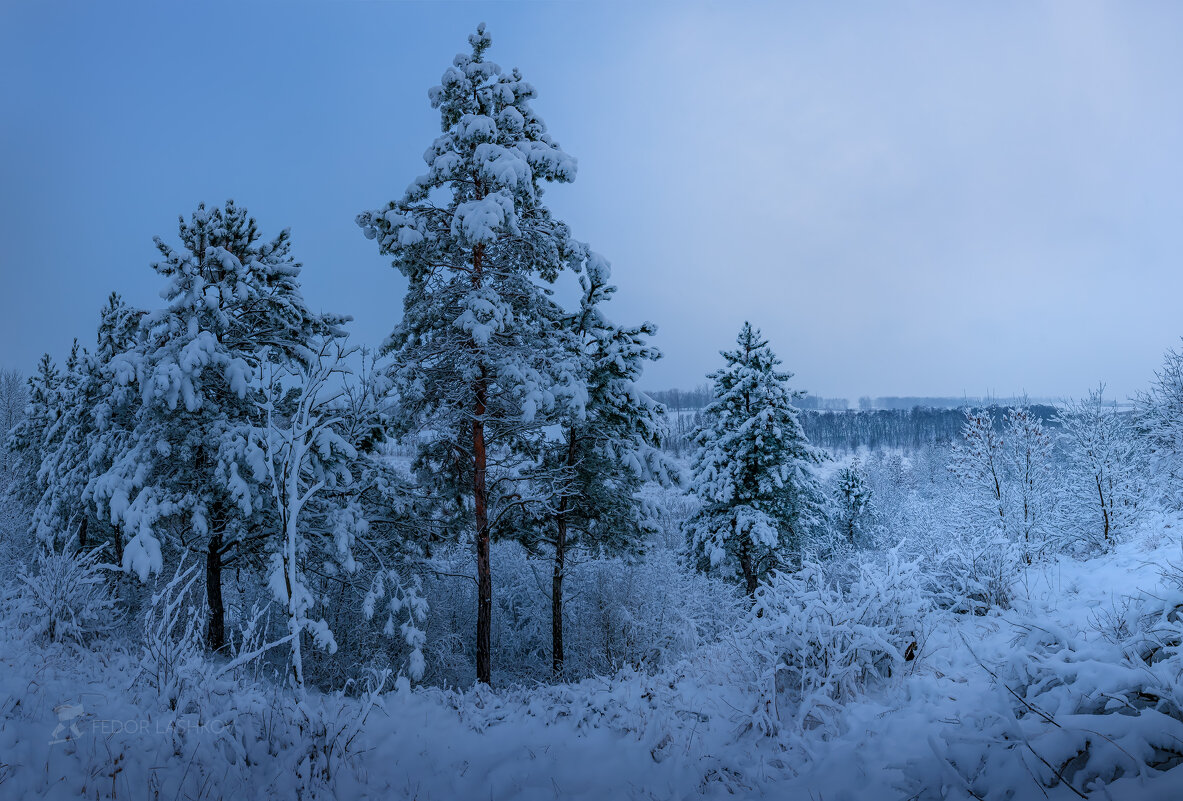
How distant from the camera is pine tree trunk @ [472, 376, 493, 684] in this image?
9523 millimetres

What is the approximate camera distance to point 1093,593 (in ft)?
17.8

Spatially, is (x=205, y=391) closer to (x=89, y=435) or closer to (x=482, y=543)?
(x=89, y=435)

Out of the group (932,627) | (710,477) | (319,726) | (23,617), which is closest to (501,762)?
(319,726)

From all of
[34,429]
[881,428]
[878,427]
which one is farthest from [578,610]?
[881,428]

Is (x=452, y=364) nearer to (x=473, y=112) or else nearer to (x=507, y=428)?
(x=507, y=428)

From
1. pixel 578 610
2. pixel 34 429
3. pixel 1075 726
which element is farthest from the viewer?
pixel 34 429

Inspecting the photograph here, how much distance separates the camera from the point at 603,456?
1210 cm

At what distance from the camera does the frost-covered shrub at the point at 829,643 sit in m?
4.34

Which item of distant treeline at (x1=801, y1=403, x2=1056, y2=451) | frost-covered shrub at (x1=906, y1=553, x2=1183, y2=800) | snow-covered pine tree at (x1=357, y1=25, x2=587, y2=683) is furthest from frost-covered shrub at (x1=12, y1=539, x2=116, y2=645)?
distant treeline at (x1=801, y1=403, x2=1056, y2=451)

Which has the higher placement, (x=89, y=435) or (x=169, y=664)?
(x=89, y=435)

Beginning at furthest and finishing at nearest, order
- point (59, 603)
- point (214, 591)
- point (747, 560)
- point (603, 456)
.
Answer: point (747, 560) < point (603, 456) < point (214, 591) < point (59, 603)

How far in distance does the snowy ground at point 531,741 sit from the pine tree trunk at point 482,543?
4002mm

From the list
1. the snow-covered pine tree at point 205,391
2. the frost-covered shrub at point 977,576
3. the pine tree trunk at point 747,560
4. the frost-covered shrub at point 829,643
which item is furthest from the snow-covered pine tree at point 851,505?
the snow-covered pine tree at point 205,391

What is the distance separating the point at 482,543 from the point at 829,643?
679 cm
